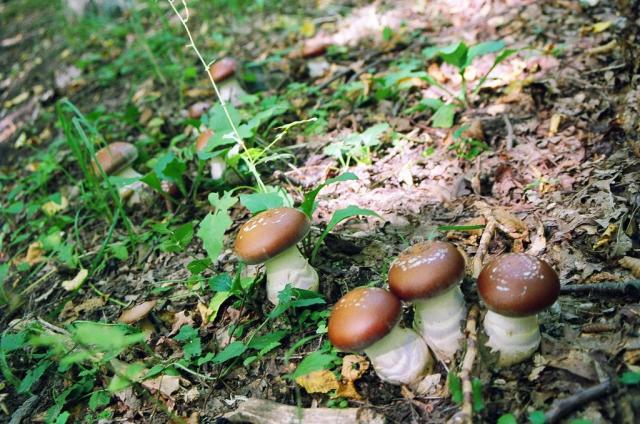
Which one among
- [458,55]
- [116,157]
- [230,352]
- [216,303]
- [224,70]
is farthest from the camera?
[224,70]

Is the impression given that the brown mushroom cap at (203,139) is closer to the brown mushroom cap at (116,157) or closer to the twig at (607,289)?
the brown mushroom cap at (116,157)

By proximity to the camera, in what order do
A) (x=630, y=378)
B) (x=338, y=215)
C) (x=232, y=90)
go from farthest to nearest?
(x=232, y=90) < (x=338, y=215) < (x=630, y=378)

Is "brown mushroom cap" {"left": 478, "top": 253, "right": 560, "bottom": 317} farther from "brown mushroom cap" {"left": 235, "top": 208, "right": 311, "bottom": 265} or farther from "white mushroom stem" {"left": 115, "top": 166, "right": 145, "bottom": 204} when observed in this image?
"white mushroom stem" {"left": 115, "top": 166, "right": 145, "bottom": 204}

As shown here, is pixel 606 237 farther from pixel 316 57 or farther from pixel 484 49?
pixel 316 57

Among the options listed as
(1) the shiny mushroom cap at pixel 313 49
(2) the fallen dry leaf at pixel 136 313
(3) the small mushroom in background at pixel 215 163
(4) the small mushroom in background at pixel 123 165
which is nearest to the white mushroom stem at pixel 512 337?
(2) the fallen dry leaf at pixel 136 313

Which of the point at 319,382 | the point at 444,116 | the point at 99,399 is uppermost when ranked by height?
the point at 444,116

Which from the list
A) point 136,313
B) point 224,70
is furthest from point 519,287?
point 224,70

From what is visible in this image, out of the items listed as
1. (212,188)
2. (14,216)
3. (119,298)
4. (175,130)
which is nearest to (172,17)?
(175,130)
